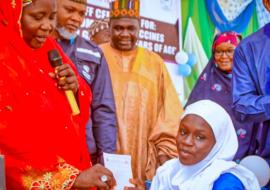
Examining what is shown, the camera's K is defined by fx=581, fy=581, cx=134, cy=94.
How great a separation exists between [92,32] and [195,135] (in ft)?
3.29

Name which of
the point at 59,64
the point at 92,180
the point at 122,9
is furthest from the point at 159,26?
the point at 92,180

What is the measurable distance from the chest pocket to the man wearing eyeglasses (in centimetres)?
93

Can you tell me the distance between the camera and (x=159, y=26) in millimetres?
3705

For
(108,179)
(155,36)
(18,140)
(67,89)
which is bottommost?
(108,179)

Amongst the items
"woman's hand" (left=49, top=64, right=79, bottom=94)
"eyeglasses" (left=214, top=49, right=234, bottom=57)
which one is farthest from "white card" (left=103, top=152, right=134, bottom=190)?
"eyeglasses" (left=214, top=49, right=234, bottom=57)

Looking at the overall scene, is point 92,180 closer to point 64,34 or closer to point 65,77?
point 65,77

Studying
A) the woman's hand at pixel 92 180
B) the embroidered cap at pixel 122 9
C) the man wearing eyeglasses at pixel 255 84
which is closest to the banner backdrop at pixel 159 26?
the embroidered cap at pixel 122 9

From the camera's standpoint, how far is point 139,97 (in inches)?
133

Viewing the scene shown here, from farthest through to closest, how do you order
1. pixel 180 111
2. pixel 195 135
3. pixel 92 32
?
pixel 180 111 < pixel 92 32 < pixel 195 135

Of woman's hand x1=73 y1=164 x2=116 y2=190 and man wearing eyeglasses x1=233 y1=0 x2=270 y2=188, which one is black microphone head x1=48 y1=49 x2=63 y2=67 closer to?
woman's hand x1=73 y1=164 x2=116 y2=190

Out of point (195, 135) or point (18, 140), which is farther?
point (195, 135)

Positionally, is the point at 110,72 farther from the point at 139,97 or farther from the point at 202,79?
the point at 202,79

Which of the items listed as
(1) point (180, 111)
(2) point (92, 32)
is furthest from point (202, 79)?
(2) point (92, 32)

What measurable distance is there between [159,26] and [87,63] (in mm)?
831
